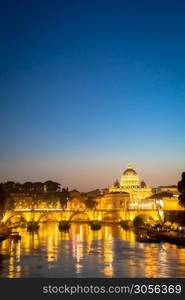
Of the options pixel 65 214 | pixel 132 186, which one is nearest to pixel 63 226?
pixel 65 214

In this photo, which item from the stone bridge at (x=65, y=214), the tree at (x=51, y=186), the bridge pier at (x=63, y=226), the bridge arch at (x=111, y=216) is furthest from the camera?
the tree at (x=51, y=186)

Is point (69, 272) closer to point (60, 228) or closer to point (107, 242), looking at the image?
point (107, 242)

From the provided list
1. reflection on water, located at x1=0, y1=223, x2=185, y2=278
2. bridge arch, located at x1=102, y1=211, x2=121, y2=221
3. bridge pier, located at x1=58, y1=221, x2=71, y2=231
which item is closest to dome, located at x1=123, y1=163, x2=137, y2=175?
bridge arch, located at x1=102, y1=211, x2=121, y2=221

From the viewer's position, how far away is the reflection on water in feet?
90.2

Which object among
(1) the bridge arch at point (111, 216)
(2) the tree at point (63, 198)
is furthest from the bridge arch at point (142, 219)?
(2) the tree at point (63, 198)

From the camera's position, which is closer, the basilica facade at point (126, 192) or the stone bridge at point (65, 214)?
the stone bridge at point (65, 214)

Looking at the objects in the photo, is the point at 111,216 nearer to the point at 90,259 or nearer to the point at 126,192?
the point at 126,192

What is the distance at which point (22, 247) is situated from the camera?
4091 centimetres

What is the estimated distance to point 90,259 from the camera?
109 ft

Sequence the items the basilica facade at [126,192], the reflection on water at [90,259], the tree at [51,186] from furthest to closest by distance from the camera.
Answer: the basilica facade at [126,192], the tree at [51,186], the reflection on water at [90,259]

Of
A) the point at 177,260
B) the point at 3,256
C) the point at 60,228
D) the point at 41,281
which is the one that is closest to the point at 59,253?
the point at 3,256

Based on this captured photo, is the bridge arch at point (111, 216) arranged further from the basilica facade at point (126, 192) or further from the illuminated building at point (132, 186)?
the illuminated building at point (132, 186)

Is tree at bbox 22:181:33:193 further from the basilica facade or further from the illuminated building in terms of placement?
the illuminated building

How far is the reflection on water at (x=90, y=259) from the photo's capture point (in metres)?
27.5
